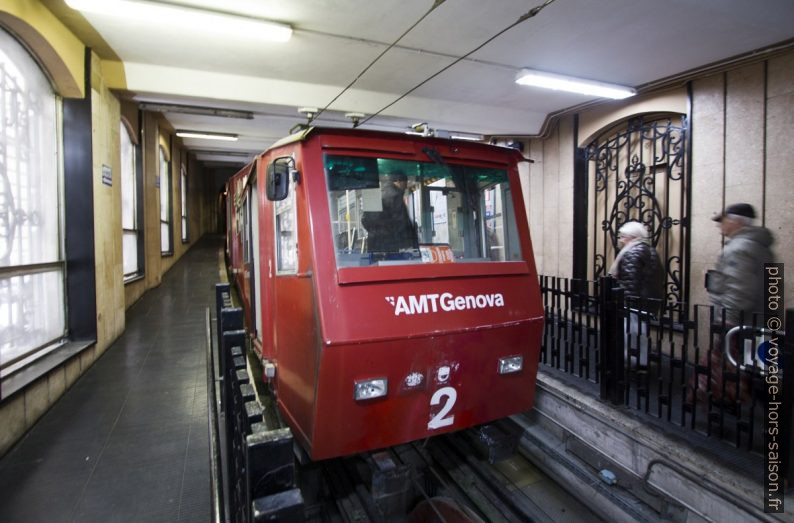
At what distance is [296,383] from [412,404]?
3.03 feet

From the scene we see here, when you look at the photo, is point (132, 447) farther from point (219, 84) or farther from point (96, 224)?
point (219, 84)

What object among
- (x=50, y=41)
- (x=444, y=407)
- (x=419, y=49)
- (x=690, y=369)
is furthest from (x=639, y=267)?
(x=50, y=41)

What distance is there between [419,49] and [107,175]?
435 centimetres

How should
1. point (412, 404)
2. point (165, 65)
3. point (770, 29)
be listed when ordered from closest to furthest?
point (412, 404), point (770, 29), point (165, 65)

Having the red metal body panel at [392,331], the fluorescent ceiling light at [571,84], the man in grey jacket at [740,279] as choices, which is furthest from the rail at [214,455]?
the fluorescent ceiling light at [571,84]

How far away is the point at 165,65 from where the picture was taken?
546 cm

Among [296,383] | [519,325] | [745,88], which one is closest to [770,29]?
[745,88]

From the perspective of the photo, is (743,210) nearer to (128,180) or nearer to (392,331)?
(392,331)

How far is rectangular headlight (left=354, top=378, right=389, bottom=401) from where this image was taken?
262cm

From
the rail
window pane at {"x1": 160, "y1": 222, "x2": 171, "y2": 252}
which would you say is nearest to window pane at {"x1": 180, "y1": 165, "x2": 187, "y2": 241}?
window pane at {"x1": 160, "y1": 222, "x2": 171, "y2": 252}

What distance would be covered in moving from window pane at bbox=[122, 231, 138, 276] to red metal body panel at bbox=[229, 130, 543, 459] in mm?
5706

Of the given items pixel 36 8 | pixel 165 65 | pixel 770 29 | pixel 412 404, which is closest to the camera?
pixel 412 404

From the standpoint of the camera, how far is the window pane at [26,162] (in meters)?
3.51

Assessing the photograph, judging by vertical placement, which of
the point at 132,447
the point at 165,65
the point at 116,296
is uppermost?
the point at 165,65
